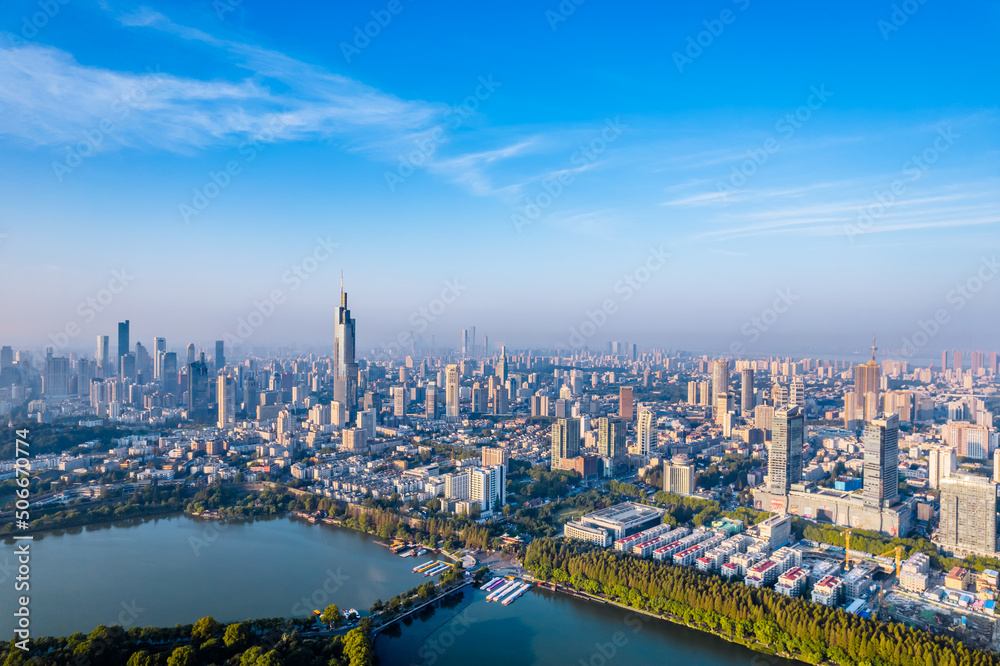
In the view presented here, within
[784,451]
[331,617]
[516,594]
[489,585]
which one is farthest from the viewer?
[784,451]

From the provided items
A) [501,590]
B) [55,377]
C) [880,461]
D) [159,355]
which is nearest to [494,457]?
[501,590]

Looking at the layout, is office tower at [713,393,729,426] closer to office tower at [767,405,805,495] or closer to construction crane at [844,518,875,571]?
office tower at [767,405,805,495]

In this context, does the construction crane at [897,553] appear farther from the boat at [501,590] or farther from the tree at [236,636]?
the tree at [236,636]

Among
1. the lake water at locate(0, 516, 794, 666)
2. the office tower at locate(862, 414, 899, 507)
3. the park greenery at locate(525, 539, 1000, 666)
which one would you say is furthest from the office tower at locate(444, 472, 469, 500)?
the office tower at locate(862, 414, 899, 507)

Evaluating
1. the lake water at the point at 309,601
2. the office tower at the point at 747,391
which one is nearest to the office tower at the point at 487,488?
the lake water at the point at 309,601

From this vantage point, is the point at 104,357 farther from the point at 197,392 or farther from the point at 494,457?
the point at 494,457
